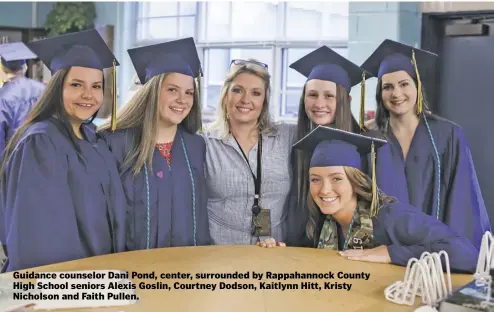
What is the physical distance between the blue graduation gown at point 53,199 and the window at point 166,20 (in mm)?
4523

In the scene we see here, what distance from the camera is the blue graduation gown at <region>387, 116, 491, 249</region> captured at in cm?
313

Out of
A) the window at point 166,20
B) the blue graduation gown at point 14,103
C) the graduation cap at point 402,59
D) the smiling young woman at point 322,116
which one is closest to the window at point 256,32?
the window at point 166,20

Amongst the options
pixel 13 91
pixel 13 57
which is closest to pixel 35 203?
pixel 13 91

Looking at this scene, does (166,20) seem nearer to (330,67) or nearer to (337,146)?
(330,67)

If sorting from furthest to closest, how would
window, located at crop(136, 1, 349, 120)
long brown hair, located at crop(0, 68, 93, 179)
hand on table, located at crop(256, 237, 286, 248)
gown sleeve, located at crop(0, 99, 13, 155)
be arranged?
window, located at crop(136, 1, 349, 120), gown sleeve, located at crop(0, 99, 13, 155), hand on table, located at crop(256, 237, 286, 248), long brown hair, located at crop(0, 68, 93, 179)

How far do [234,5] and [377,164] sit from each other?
4.09 m

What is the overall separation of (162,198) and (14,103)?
238cm

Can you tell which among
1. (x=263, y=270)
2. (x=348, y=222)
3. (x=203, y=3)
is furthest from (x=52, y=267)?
(x=203, y=3)

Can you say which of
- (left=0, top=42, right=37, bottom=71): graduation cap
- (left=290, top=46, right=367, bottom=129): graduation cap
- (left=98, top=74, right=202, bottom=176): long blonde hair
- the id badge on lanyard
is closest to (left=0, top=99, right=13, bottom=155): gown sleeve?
(left=0, top=42, right=37, bottom=71): graduation cap

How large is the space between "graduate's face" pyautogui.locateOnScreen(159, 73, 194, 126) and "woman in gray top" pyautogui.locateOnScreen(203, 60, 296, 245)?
9.2 inches

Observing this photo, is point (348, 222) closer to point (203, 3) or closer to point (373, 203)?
point (373, 203)

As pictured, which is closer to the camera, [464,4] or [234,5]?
[464,4]

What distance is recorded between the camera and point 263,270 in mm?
2391

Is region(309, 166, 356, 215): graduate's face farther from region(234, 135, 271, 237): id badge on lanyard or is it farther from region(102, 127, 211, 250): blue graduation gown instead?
region(102, 127, 211, 250): blue graduation gown
